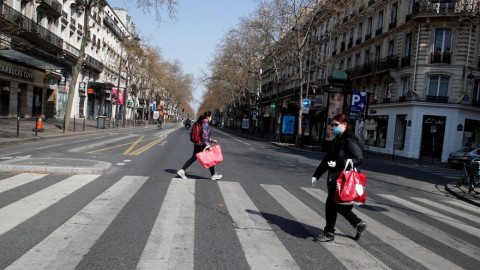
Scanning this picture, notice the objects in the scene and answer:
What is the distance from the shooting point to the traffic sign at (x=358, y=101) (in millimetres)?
23703

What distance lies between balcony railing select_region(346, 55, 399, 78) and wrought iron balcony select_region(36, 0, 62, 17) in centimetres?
2718

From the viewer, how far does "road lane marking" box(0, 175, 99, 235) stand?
15.6 ft

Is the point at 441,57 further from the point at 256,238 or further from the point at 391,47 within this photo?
the point at 256,238

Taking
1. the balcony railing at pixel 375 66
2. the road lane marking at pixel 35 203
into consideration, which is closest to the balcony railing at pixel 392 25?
the balcony railing at pixel 375 66

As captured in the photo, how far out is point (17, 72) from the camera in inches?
1065

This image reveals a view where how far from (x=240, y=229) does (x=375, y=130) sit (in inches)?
1213

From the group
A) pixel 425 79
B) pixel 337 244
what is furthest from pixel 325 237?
pixel 425 79

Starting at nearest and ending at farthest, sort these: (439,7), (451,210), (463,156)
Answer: (451,210) → (463,156) → (439,7)

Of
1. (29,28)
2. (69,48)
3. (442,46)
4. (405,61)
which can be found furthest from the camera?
(69,48)

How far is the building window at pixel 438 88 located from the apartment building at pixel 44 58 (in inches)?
962

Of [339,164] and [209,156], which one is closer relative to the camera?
[339,164]

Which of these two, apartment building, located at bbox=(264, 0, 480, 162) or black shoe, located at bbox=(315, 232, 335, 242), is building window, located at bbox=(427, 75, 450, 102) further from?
black shoe, located at bbox=(315, 232, 335, 242)

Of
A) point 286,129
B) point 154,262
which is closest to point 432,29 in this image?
point 286,129

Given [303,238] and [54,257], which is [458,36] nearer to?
[303,238]
